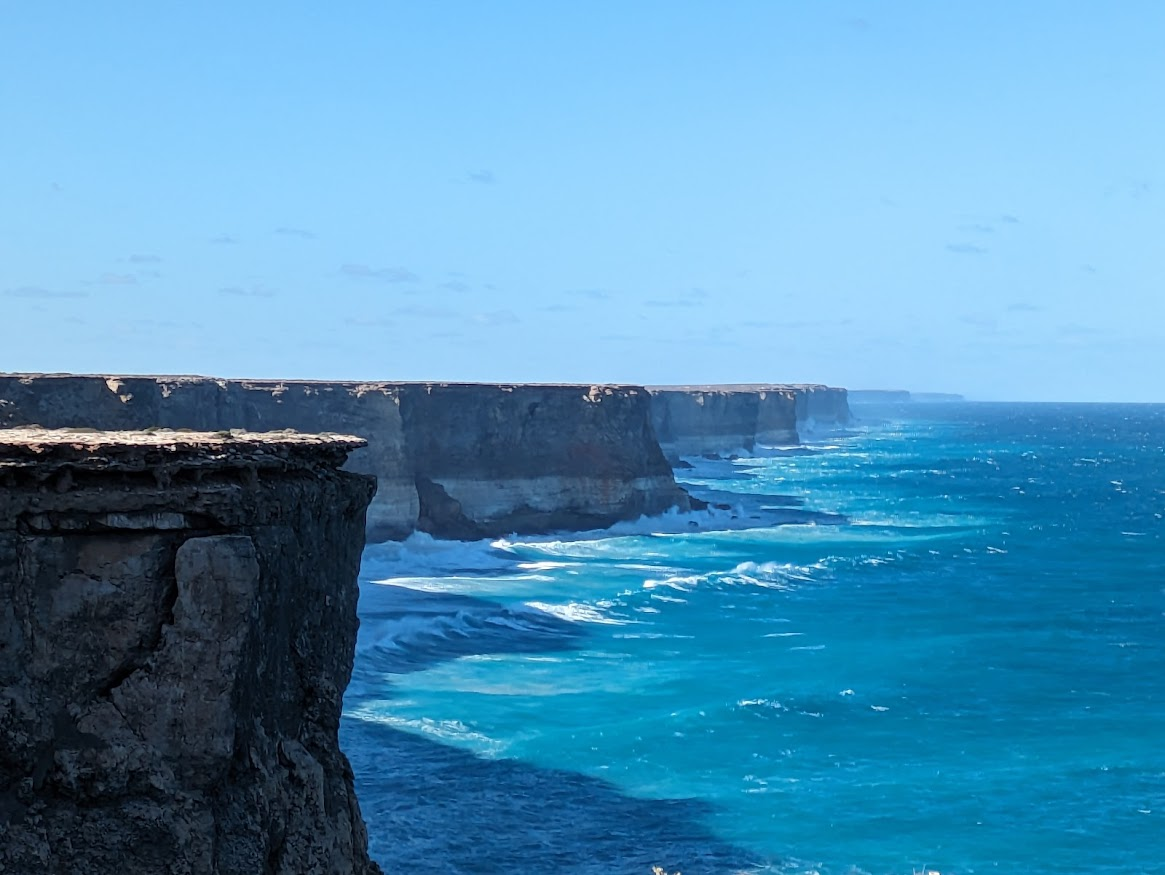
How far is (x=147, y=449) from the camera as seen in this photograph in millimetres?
11594

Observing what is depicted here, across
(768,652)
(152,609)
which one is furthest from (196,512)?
(768,652)

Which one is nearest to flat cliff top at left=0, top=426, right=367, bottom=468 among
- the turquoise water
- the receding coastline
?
the turquoise water

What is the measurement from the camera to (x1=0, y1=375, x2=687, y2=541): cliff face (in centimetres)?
6178

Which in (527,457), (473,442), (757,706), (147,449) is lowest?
(757,706)

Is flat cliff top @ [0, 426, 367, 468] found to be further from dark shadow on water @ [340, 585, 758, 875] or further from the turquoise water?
the turquoise water

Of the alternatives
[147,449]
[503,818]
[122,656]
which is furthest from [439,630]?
[147,449]

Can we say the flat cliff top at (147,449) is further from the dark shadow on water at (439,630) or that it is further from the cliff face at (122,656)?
the dark shadow on water at (439,630)

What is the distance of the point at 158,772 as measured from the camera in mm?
11477

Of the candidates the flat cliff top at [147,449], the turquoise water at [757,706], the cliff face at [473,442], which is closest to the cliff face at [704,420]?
the cliff face at [473,442]

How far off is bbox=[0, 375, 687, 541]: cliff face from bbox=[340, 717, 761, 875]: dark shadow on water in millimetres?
24652

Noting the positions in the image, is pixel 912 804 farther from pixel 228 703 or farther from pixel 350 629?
pixel 228 703

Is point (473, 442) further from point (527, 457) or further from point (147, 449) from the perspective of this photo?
point (147, 449)

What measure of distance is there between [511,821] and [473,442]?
43.8 m

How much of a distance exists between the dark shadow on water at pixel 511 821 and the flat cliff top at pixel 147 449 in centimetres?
1344
